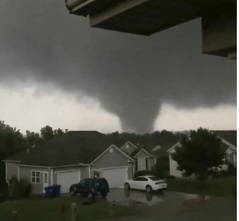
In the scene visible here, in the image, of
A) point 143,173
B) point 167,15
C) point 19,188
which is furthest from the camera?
point 19,188

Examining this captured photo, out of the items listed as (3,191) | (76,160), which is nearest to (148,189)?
(76,160)

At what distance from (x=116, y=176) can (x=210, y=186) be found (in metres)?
0.37

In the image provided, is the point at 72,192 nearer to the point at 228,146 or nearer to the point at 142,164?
the point at 142,164

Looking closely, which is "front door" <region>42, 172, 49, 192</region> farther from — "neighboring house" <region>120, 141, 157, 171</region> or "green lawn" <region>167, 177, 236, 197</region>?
"green lawn" <region>167, 177, 236, 197</region>

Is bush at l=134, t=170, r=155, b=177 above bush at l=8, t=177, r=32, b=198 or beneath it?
above

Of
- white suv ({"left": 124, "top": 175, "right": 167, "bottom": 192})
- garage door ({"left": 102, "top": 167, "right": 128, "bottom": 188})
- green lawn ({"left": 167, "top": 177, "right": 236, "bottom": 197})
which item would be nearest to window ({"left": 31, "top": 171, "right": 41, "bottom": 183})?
garage door ({"left": 102, "top": 167, "right": 128, "bottom": 188})

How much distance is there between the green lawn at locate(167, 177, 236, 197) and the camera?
125 cm

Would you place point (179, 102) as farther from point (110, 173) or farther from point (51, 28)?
point (51, 28)

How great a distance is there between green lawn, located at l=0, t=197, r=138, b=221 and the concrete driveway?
0.03 meters

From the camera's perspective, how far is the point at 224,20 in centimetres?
109

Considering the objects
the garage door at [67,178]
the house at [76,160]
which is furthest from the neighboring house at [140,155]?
the garage door at [67,178]

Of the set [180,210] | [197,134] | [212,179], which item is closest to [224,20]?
[197,134]

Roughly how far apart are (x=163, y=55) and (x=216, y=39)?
35cm

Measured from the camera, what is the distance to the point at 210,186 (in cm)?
137
